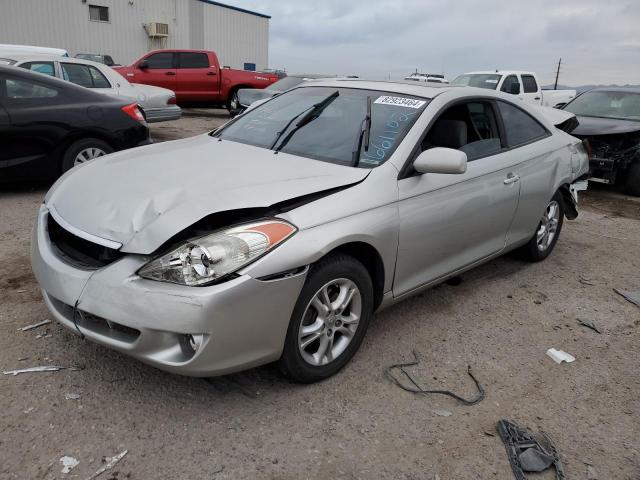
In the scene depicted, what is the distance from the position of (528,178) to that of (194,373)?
3.05 m

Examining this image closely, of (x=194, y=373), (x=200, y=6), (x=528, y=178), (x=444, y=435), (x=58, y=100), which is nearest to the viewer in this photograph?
(x=194, y=373)

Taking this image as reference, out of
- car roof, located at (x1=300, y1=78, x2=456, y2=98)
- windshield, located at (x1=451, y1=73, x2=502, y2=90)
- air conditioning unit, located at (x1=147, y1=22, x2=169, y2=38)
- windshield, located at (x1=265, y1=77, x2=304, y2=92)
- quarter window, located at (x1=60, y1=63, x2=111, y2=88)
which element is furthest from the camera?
air conditioning unit, located at (x1=147, y1=22, x2=169, y2=38)

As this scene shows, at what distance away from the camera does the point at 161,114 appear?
907 cm

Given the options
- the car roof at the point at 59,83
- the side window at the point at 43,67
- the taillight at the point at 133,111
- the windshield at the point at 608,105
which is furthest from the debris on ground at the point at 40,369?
the windshield at the point at 608,105

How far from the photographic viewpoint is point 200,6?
2922 centimetres

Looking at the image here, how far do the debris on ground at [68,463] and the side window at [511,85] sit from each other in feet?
43.9

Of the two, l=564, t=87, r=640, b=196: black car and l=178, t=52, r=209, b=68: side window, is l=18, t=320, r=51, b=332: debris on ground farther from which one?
l=178, t=52, r=209, b=68: side window

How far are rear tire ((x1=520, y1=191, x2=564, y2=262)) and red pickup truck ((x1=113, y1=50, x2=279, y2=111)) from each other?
11891 mm

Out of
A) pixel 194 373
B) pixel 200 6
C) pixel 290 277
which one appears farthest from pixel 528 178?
pixel 200 6

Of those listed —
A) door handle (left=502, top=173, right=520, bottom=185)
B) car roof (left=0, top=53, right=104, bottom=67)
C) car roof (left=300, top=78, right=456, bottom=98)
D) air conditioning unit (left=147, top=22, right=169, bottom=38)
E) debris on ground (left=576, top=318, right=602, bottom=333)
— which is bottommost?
debris on ground (left=576, top=318, right=602, bottom=333)

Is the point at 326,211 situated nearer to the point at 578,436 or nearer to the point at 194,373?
the point at 194,373

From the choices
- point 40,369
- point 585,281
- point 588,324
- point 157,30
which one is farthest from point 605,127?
point 157,30

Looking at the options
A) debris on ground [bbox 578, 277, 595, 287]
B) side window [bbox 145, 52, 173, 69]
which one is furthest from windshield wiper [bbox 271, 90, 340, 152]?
side window [bbox 145, 52, 173, 69]

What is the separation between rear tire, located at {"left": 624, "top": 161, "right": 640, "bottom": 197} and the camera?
799 centimetres
